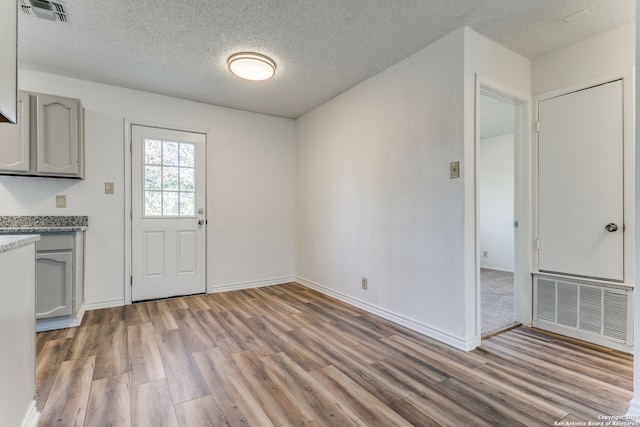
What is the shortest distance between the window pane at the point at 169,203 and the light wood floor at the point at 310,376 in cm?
131

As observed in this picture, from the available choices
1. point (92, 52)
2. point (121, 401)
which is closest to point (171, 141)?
point (92, 52)

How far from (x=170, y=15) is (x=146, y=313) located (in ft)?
8.94

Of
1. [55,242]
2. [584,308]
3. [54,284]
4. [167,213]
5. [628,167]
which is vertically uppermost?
[628,167]

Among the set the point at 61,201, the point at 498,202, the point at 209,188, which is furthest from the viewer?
the point at 498,202

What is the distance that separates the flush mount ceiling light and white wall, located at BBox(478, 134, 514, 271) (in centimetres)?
466

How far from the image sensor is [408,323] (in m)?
2.72

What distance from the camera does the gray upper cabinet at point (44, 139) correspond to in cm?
270

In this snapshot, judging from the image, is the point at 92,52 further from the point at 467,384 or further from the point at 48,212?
the point at 467,384

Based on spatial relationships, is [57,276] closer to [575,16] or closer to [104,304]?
[104,304]

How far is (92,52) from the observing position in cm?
268

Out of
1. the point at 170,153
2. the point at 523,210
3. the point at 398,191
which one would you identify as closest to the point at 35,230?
the point at 170,153

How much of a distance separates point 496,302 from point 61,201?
4.84m

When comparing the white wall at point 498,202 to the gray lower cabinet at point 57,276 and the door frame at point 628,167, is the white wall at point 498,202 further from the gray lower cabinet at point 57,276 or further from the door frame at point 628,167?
the gray lower cabinet at point 57,276

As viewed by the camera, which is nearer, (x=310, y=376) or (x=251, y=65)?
(x=310, y=376)
